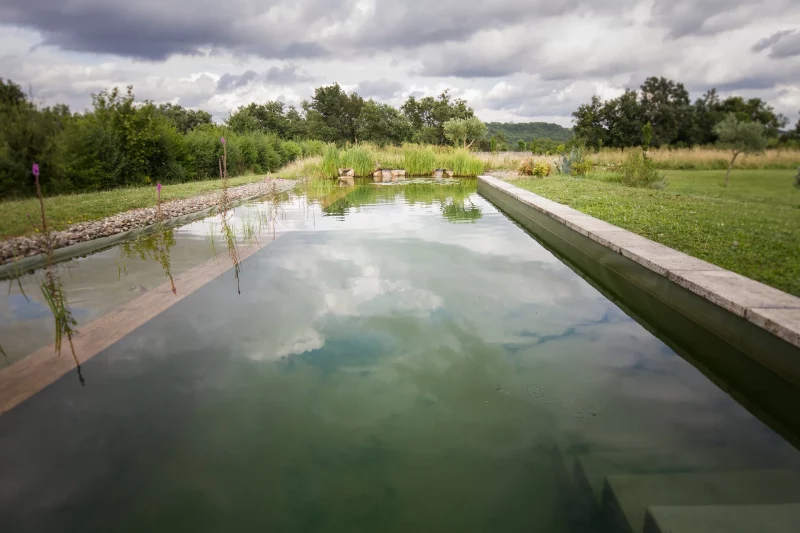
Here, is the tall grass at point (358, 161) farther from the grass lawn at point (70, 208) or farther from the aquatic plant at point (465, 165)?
the grass lawn at point (70, 208)

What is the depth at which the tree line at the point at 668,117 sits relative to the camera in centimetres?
913

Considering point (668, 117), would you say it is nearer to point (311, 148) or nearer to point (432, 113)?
point (311, 148)

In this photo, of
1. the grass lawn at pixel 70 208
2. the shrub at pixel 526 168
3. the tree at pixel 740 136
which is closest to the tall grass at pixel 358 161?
the shrub at pixel 526 168

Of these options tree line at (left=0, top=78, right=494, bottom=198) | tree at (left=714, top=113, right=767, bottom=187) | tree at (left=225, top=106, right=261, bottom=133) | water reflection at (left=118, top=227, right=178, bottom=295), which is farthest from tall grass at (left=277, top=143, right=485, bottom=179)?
water reflection at (left=118, top=227, right=178, bottom=295)

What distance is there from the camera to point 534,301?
3.43 metres

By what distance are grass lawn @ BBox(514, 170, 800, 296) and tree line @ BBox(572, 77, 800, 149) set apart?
43.3 inches

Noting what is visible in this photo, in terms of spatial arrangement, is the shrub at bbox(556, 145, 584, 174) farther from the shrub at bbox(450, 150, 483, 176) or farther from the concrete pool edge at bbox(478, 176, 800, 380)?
the concrete pool edge at bbox(478, 176, 800, 380)

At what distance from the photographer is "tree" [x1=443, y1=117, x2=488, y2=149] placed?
108 ft

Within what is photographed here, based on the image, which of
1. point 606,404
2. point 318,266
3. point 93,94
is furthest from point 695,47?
point 93,94

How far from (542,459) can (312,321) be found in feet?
5.76

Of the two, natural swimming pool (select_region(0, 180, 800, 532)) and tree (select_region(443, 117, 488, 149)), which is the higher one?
tree (select_region(443, 117, 488, 149))

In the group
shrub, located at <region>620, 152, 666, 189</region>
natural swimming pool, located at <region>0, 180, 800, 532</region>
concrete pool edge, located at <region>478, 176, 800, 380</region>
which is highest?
shrub, located at <region>620, 152, 666, 189</region>

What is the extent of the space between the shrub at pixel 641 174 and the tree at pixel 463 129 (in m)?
21.7

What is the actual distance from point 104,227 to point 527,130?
186 feet
